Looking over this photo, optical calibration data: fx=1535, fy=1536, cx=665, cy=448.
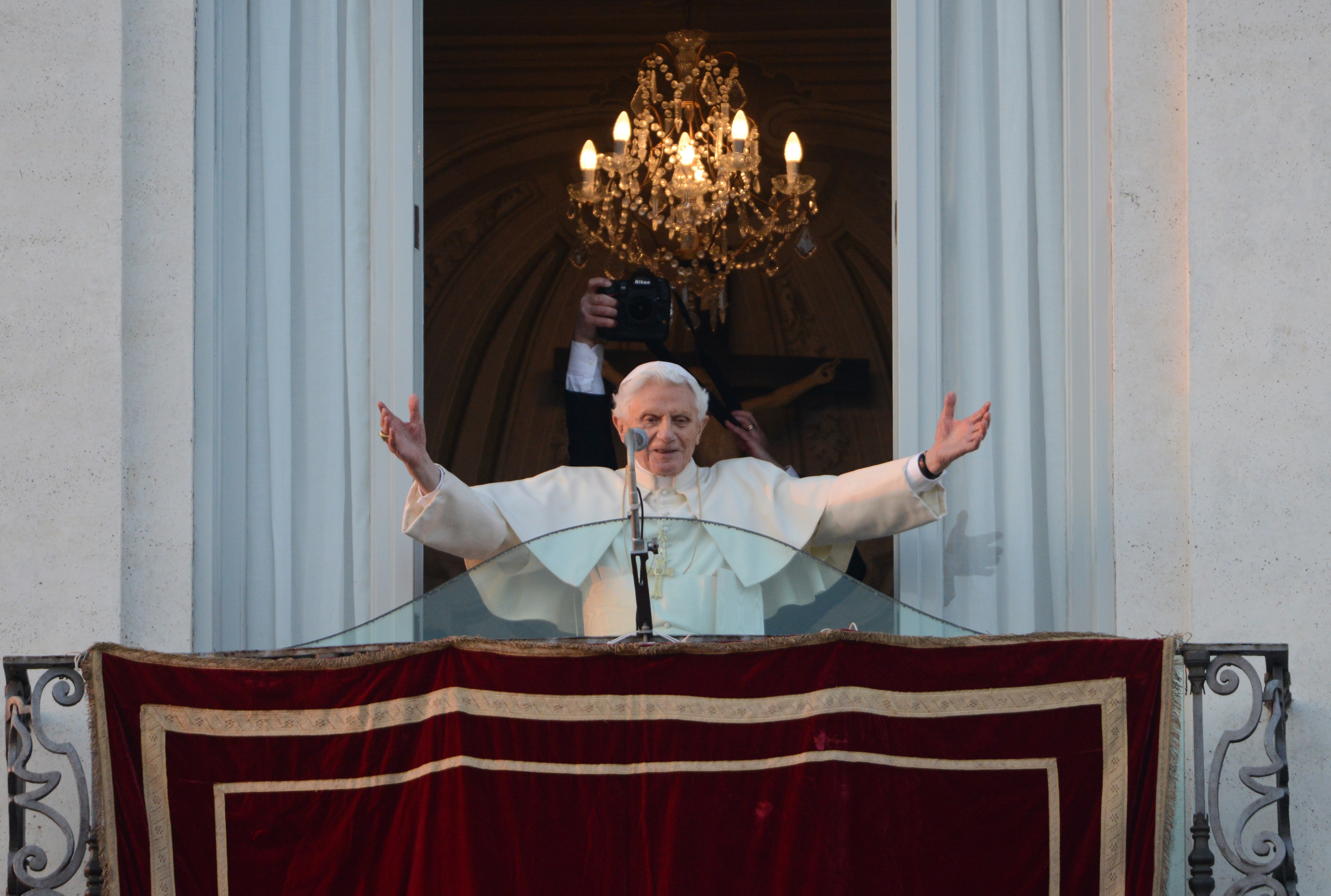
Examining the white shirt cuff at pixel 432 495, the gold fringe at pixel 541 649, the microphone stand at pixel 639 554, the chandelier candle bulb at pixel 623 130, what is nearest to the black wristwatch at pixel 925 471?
the gold fringe at pixel 541 649

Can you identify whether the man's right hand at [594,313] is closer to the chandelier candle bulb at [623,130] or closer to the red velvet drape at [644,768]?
the chandelier candle bulb at [623,130]

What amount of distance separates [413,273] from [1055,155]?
185 cm

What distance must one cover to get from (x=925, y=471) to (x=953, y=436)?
0.13 m

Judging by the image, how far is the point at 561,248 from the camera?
8484 millimetres

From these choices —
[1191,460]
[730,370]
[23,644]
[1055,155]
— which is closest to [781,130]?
[730,370]

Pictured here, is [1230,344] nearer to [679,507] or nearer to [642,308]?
[679,507]

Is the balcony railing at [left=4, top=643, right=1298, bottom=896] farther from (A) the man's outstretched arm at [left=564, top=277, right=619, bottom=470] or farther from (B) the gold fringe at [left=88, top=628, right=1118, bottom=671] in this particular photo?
(A) the man's outstretched arm at [left=564, top=277, right=619, bottom=470]

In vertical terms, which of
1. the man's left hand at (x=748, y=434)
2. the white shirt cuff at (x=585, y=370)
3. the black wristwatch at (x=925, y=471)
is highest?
the white shirt cuff at (x=585, y=370)

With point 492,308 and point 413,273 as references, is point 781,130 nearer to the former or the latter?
point 492,308

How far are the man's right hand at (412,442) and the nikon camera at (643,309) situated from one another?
50.2 inches

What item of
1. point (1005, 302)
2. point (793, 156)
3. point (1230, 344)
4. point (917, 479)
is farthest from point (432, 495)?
point (793, 156)

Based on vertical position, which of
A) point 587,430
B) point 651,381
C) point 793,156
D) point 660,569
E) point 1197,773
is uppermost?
point 793,156

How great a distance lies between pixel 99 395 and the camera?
402cm

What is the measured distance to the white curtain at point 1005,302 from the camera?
4.21m
